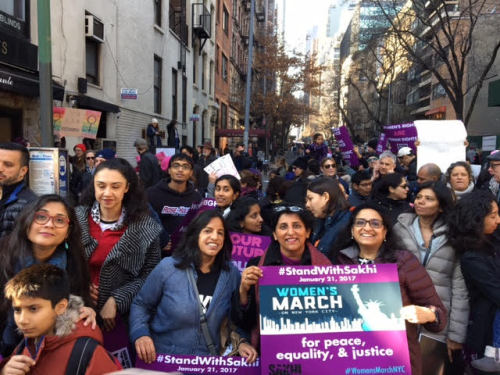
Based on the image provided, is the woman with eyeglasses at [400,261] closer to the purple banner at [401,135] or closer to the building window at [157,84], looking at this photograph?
the purple banner at [401,135]

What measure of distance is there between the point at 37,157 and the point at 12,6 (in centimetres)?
785

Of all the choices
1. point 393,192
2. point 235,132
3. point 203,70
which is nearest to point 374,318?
point 393,192

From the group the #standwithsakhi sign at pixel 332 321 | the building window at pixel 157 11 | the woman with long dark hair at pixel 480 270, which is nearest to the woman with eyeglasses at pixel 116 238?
the #standwithsakhi sign at pixel 332 321

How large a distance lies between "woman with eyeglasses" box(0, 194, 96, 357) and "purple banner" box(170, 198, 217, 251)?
2.13 metres

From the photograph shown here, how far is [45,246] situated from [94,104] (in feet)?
36.0

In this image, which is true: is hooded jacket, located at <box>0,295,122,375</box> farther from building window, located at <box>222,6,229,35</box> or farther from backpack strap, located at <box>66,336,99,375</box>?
building window, located at <box>222,6,229,35</box>

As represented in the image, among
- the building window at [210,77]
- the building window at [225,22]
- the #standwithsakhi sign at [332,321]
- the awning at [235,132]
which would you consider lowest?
the #standwithsakhi sign at [332,321]

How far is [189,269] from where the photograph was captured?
291cm

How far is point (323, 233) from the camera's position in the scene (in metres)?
4.07

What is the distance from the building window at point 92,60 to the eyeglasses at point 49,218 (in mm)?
11929

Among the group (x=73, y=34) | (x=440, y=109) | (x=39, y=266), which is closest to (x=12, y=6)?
(x=73, y=34)

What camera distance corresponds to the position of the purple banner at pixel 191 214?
4.96 meters

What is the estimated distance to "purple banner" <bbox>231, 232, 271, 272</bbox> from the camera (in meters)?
4.23

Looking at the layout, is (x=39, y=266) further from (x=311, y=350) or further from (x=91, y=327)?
(x=311, y=350)
